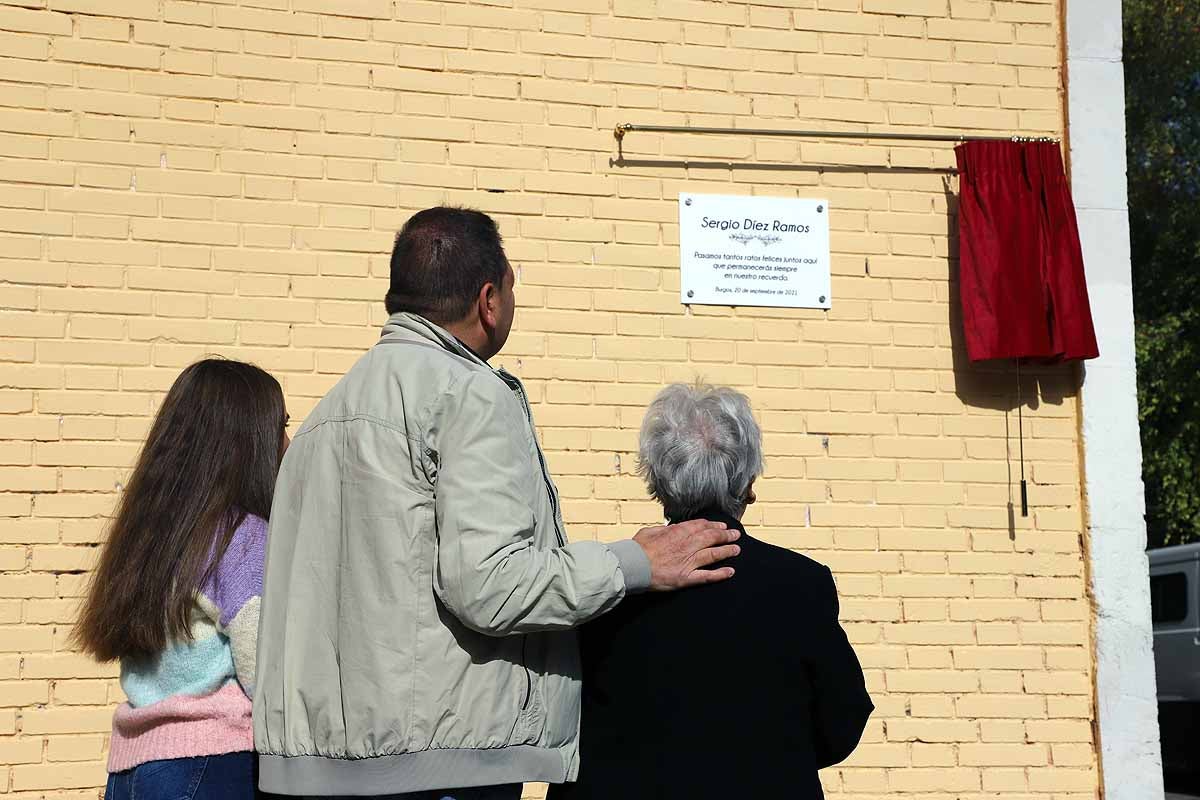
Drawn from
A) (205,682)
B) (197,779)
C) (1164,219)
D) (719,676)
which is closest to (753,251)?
(719,676)

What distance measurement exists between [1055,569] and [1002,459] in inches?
18.6

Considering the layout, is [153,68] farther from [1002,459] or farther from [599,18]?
[1002,459]

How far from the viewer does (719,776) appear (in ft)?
8.86

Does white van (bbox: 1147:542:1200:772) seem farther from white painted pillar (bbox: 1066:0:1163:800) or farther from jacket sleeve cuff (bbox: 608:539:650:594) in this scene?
jacket sleeve cuff (bbox: 608:539:650:594)

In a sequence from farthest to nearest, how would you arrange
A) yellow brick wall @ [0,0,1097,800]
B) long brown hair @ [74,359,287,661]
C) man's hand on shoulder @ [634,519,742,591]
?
yellow brick wall @ [0,0,1097,800] < long brown hair @ [74,359,287,661] < man's hand on shoulder @ [634,519,742,591]

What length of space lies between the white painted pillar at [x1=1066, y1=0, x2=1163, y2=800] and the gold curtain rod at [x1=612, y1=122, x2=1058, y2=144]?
26 cm

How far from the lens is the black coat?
2.71 m

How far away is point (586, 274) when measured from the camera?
16.9ft

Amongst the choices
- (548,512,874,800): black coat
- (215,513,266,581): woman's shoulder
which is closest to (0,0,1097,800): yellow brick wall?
(215,513,266,581): woman's shoulder

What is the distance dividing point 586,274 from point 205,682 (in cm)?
267

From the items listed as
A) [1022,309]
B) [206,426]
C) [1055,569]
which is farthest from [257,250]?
[1055,569]

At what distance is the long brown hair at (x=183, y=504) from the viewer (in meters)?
2.81

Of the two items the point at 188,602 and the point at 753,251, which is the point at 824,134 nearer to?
the point at 753,251

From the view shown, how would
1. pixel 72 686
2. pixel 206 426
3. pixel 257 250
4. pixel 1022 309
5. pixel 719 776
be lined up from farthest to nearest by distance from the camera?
1. pixel 1022 309
2. pixel 257 250
3. pixel 72 686
4. pixel 206 426
5. pixel 719 776
